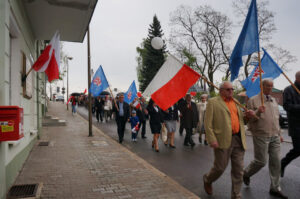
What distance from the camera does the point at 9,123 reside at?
3.71 metres

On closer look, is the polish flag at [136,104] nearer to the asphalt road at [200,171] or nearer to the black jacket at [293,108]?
the asphalt road at [200,171]

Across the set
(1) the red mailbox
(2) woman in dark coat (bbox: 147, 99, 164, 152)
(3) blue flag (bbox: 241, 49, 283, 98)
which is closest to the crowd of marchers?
(3) blue flag (bbox: 241, 49, 283, 98)

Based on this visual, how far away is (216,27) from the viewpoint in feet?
111

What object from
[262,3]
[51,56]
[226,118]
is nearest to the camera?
[226,118]

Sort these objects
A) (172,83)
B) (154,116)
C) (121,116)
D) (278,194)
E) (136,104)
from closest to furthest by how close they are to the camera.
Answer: (278,194) → (172,83) → (154,116) → (121,116) → (136,104)

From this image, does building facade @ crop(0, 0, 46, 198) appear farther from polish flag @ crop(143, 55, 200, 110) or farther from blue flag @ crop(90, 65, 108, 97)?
blue flag @ crop(90, 65, 108, 97)

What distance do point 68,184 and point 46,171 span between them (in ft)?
3.87

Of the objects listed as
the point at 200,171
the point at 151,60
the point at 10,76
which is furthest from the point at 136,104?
the point at 151,60

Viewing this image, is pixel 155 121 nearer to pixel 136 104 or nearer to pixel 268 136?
pixel 136 104

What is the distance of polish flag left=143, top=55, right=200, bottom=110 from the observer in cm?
499

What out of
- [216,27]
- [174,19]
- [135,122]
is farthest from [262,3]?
[135,122]

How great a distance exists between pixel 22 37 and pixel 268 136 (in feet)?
19.9

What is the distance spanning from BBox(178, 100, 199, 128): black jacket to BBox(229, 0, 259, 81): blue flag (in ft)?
16.3

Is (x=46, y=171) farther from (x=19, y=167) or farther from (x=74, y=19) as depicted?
(x=74, y=19)
